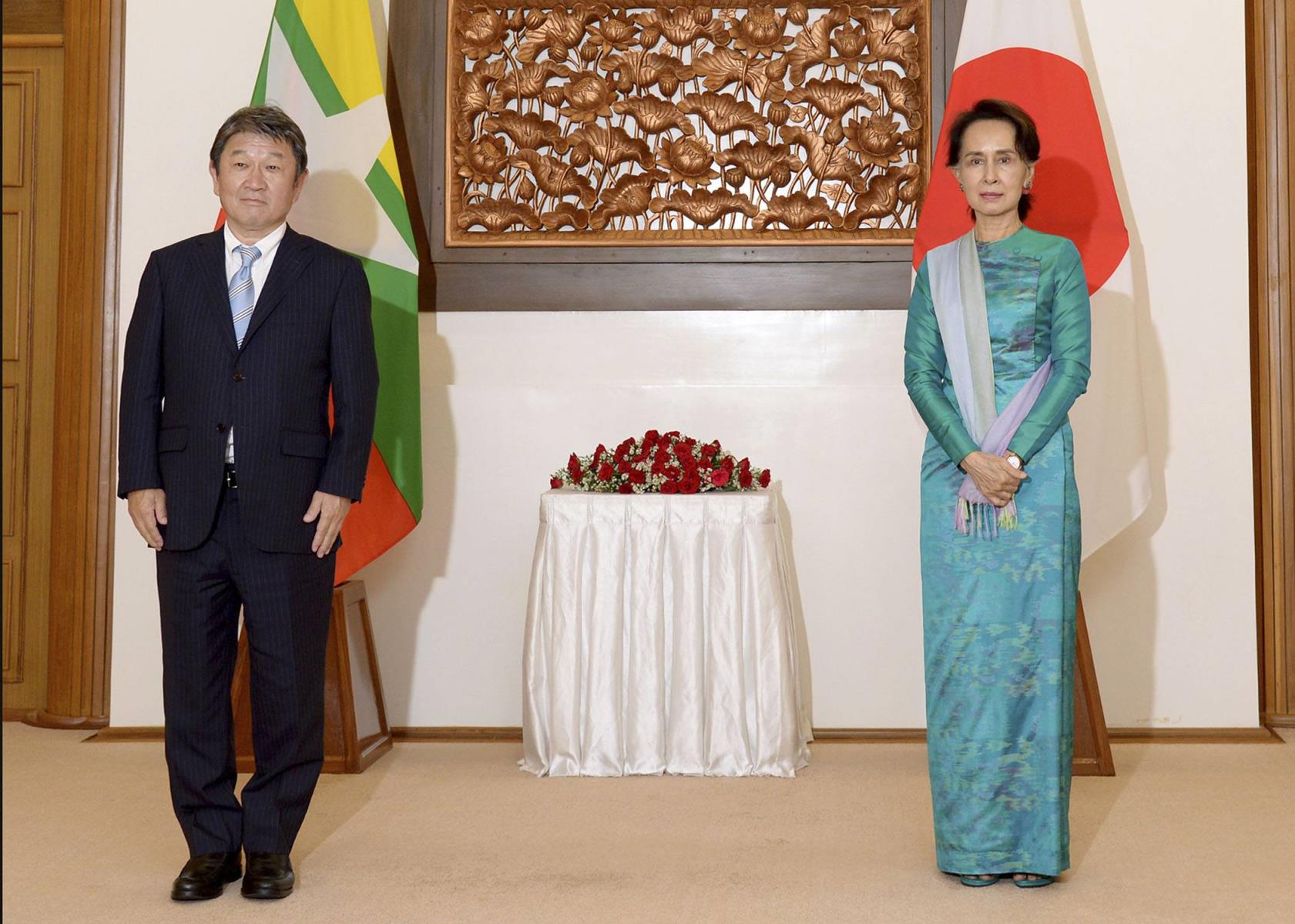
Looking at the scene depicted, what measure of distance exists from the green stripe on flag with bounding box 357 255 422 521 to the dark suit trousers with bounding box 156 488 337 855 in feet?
3.84

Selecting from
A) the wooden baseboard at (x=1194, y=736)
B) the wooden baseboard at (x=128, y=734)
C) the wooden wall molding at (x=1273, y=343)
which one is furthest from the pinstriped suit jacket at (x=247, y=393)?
the wooden wall molding at (x=1273, y=343)

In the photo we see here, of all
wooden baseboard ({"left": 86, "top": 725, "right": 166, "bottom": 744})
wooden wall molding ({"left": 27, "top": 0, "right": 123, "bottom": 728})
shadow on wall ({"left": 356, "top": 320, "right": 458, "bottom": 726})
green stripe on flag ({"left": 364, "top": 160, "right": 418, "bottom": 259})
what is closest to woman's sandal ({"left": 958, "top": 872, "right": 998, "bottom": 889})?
shadow on wall ({"left": 356, "top": 320, "right": 458, "bottom": 726})

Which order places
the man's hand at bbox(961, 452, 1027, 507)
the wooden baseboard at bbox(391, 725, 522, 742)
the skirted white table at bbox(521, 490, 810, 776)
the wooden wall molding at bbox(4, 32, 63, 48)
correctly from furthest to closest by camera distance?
1. the wooden wall molding at bbox(4, 32, 63, 48)
2. the wooden baseboard at bbox(391, 725, 522, 742)
3. the skirted white table at bbox(521, 490, 810, 776)
4. the man's hand at bbox(961, 452, 1027, 507)

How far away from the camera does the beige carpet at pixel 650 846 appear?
8.11 feet

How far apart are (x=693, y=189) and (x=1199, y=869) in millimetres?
2642

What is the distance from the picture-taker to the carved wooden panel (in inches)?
167

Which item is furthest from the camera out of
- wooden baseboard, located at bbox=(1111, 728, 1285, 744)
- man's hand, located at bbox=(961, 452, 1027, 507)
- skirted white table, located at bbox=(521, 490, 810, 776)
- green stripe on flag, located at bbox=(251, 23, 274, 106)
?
wooden baseboard, located at bbox=(1111, 728, 1285, 744)

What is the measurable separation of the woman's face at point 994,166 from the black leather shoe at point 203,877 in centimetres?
214

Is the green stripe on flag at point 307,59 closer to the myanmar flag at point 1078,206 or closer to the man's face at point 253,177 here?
the man's face at point 253,177

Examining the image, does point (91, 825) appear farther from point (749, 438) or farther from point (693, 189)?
point (693, 189)

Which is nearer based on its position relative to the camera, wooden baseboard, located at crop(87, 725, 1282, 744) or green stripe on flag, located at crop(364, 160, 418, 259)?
green stripe on flag, located at crop(364, 160, 418, 259)

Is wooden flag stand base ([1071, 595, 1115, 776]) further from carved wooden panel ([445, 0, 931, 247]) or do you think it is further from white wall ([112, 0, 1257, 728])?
carved wooden panel ([445, 0, 931, 247])

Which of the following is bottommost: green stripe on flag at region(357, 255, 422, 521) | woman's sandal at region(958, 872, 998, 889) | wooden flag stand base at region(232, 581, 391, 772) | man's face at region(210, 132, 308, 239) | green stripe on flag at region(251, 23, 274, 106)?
woman's sandal at region(958, 872, 998, 889)

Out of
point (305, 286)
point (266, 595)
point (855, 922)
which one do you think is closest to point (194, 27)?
point (305, 286)
